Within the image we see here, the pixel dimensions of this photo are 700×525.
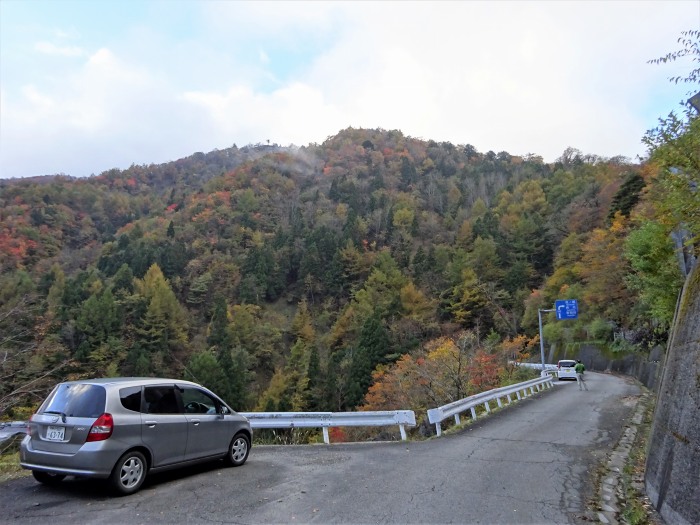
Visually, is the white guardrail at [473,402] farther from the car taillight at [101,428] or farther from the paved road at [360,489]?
the car taillight at [101,428]

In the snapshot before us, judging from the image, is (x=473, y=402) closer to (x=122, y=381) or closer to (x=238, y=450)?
(x=238, y=450)

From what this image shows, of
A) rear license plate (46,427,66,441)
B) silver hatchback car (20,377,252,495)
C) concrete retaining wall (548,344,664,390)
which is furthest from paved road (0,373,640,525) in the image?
concrete retaining wall (548,344,664,390)

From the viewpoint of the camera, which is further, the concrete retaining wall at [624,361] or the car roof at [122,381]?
the concrete retaining wall at [624,361]

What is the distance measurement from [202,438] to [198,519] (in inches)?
78.2

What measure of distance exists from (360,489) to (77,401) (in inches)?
152

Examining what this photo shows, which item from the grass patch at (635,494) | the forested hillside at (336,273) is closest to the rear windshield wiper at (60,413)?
the forested hillside at (336,273)

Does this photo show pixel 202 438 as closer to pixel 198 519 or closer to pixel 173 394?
pixel 173 394

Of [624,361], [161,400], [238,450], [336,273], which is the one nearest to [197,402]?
[161,400]

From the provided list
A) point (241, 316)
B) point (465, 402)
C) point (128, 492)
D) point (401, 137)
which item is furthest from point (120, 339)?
point (401, 137)

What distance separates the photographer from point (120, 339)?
195 ft

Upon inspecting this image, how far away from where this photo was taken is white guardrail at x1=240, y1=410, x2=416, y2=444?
11.0 metres

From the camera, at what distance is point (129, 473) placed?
241 inches

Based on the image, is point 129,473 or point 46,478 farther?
point 46,478

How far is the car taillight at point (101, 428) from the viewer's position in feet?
19.2
